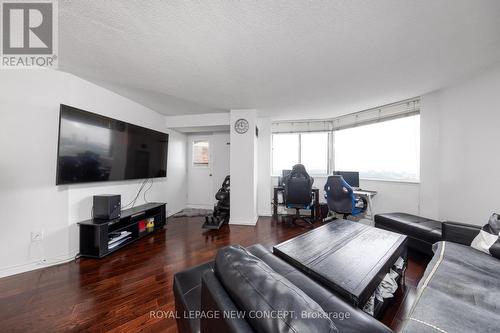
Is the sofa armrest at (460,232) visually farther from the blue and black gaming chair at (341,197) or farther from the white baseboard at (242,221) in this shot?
the white baseboard at (242,221)

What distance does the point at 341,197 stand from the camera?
9.94 feet

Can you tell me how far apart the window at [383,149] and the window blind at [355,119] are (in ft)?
0.38

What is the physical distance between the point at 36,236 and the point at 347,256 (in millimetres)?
3181

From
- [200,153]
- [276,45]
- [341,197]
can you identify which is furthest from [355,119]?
[200,153]

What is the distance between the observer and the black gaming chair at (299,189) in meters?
3.33

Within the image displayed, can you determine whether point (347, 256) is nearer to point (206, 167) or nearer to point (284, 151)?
point (284, 151)

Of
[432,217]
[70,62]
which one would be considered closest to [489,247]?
[432,217]

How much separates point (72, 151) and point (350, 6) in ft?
10.4

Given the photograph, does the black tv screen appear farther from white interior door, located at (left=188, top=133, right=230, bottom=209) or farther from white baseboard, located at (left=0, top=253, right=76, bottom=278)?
white interior door, located at (left=188, top=133, right=230, bottom=209)

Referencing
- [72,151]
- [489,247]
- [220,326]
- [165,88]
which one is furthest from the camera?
[165,88]

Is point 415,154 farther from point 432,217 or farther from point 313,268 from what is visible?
point 313,268

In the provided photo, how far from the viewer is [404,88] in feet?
8.54

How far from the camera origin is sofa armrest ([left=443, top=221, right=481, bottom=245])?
1684 millimetres

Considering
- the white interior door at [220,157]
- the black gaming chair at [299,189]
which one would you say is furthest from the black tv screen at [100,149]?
the black gaming chair at [299,189]
